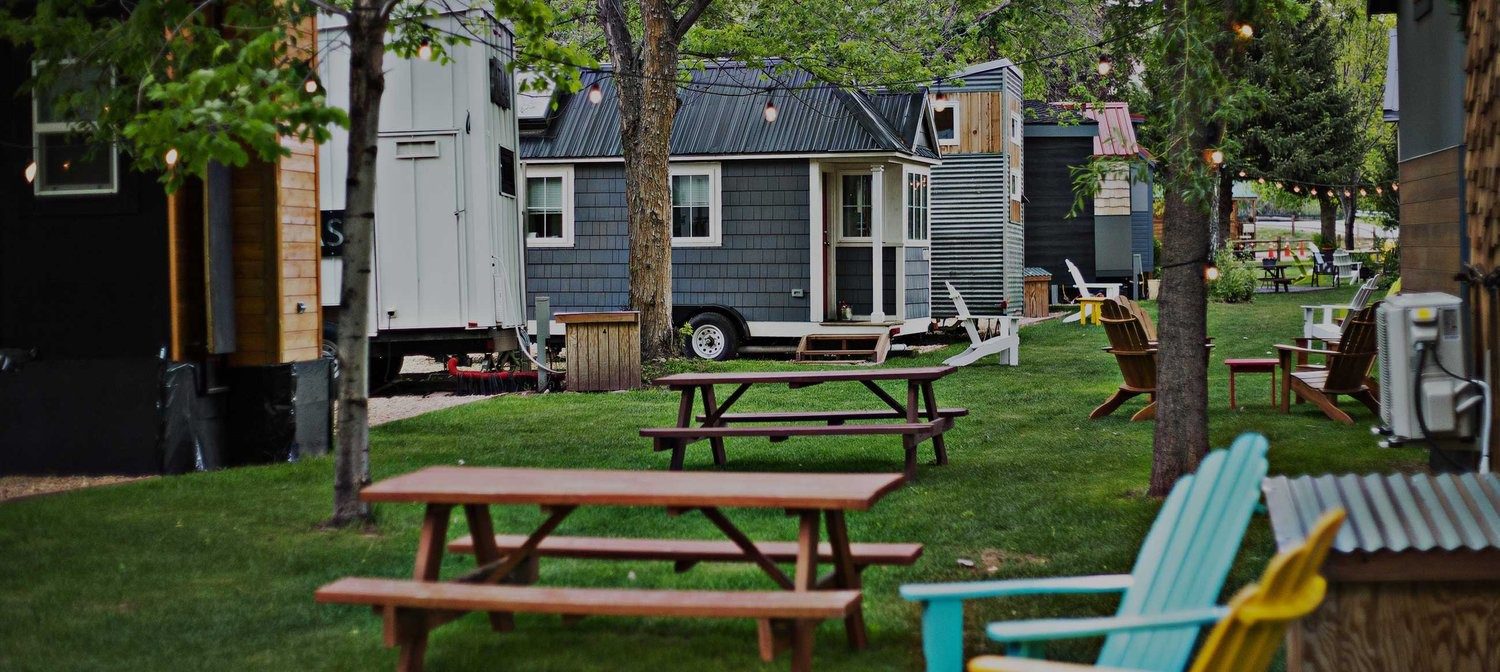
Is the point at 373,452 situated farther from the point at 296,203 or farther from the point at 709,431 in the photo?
the point at 709,431

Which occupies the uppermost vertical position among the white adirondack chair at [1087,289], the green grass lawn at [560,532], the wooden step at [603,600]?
the white adirondack chair at [1087,289]

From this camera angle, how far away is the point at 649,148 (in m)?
17.4

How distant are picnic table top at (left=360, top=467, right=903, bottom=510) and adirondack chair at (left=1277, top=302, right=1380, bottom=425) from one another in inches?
280

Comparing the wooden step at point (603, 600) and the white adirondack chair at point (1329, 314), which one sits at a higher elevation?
the white adirondack chair at point (1329, 314)

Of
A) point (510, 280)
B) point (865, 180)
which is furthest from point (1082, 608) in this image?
point (865, 180)

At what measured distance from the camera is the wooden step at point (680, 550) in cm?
527

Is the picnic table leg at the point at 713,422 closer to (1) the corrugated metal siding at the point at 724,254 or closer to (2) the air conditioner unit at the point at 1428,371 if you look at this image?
(2) the air conditioner unit at the point at 1428,371

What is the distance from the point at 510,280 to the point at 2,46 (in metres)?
7.09

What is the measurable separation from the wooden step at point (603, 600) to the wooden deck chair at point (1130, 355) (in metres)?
7.82

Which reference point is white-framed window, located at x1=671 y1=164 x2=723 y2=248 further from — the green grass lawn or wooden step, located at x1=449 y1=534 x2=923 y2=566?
wooden step, located at x1=449 y1=534 x2=923 y2=566

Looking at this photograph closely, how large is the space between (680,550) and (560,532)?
2106mm

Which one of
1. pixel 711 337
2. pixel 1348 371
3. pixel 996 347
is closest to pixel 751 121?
pixel 711 337

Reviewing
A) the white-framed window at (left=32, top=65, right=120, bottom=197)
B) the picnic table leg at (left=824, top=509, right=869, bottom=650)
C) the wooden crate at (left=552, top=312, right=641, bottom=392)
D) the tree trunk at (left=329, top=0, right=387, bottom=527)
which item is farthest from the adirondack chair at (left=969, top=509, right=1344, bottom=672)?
the wooden crate at (left=552, top=312, right=641, bottom=392)

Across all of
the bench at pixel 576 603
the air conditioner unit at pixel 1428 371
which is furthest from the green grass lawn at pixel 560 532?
the air conditioner unit at pixel 1428 371
